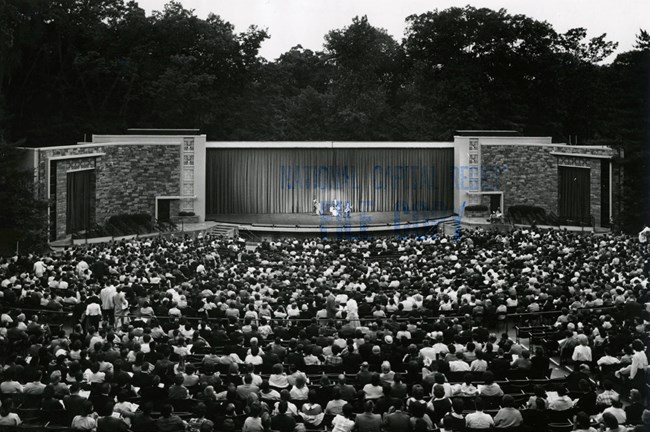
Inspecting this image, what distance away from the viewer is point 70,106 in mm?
53156

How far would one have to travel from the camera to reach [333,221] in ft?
150

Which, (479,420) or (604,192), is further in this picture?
(604,192)

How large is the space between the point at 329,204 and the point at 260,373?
35297 mm

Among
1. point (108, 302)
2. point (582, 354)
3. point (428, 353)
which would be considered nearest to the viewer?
point (428, 353)

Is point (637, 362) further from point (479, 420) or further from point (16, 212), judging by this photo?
point (16, 212)

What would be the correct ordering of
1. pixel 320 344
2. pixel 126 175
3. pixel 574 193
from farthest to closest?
pixel 574 193 < pixel 126 175 < pixel 320 344

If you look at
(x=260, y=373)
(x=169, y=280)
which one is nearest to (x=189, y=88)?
(x=169, y=280)

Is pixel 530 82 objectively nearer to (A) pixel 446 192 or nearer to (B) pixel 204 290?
(A) pixel 446 192

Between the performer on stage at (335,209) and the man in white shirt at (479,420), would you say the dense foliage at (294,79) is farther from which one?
the man in white shirt at (479,420)

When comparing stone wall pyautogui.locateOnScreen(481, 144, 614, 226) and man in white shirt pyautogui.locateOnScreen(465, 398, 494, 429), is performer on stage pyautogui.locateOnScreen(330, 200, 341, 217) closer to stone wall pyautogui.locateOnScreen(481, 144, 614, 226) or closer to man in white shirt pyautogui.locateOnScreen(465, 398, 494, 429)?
stone wall pyautogui.locateOnScreen(481, 144, 614, 226)

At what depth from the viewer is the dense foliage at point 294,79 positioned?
52.0 meters

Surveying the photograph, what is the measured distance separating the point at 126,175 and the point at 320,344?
29.9m

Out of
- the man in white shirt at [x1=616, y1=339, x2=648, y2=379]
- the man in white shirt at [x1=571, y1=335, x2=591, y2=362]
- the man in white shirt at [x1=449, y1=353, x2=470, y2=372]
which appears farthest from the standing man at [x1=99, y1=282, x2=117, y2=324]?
the man in white shirt at [x1=616, y1=339, x2=648, y2=379]

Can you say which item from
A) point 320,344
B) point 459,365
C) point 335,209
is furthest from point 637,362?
point 335,209
